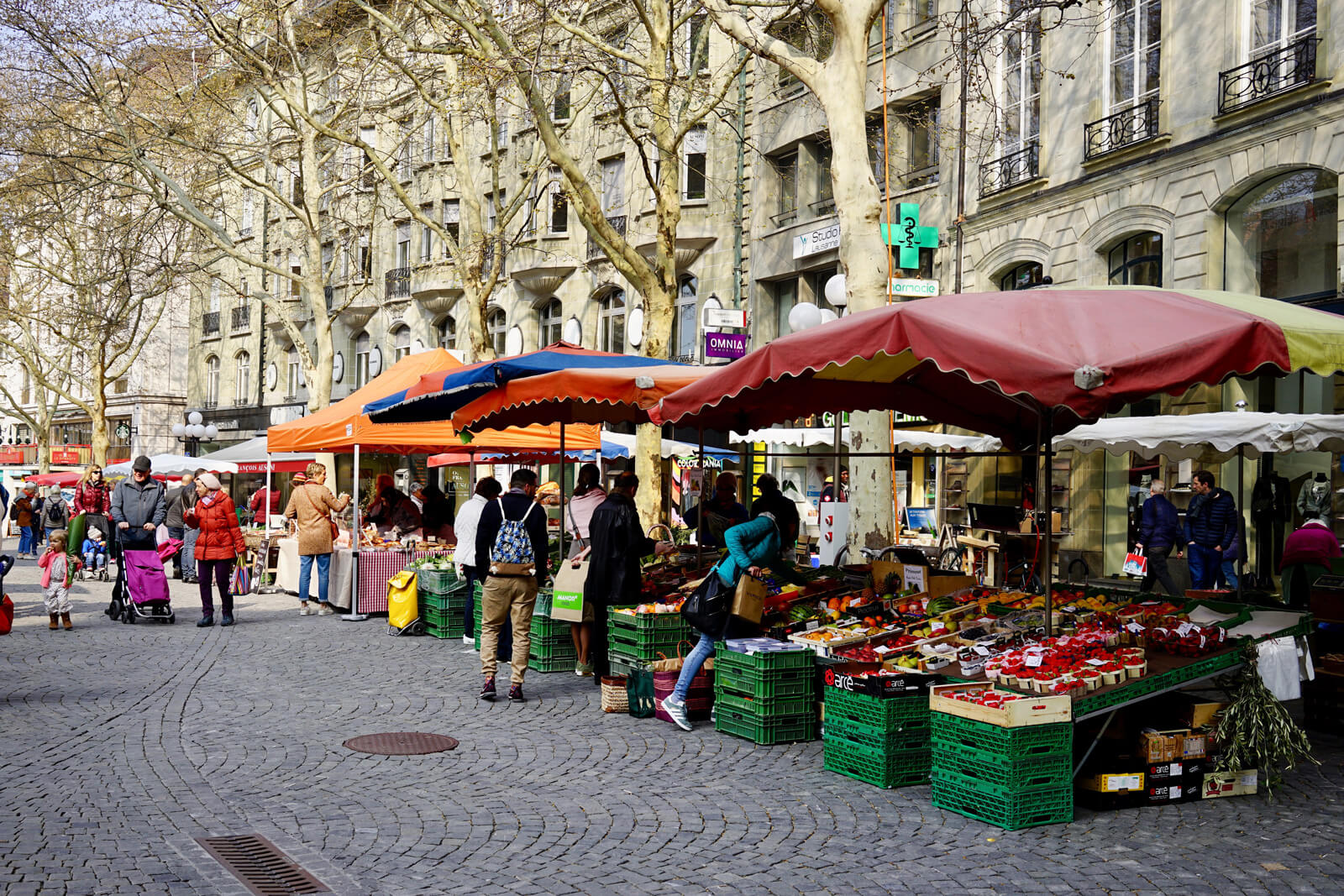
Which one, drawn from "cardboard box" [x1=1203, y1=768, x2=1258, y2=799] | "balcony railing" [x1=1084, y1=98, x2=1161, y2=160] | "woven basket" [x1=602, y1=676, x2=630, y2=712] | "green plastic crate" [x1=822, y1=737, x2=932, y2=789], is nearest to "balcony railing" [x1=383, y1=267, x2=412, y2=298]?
"balcony railing" [x1=1084, y1=98, x2=1161, y2=160]

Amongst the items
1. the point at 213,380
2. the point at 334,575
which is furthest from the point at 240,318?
the point at 334,575

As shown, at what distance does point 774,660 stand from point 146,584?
9.98 metres

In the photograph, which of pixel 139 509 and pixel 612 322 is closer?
pixel 139 509

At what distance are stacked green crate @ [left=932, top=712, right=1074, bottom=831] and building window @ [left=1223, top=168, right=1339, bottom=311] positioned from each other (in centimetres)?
1163

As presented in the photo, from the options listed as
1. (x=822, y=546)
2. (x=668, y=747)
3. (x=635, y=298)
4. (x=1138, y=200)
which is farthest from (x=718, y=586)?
(x=635, y=298)

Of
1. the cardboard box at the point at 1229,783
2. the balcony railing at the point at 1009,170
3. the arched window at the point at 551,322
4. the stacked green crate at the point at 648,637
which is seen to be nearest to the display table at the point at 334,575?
the stacked green crate at the point at 648,637

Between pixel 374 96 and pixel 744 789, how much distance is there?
37.1m

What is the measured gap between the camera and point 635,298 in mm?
31656

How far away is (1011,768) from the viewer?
633 cm

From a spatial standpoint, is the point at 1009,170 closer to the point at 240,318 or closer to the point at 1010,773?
the point at 1010,773

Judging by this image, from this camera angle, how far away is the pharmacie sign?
25.6m

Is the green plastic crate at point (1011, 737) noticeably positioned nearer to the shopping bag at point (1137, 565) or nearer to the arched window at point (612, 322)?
the shopping bag at point (1137, 565)

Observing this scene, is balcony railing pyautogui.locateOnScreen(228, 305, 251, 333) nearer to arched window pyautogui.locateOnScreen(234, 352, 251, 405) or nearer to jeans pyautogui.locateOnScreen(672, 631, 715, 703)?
arched window pyautogui.locateOnScreen(234, 352, 251, 405)

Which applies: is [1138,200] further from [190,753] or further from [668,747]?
[190,753]
